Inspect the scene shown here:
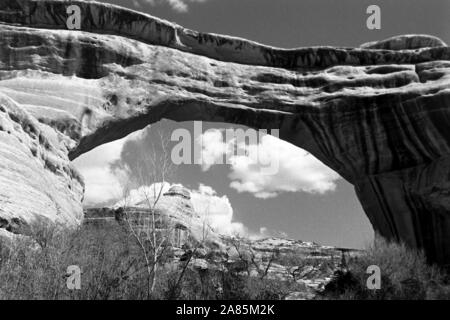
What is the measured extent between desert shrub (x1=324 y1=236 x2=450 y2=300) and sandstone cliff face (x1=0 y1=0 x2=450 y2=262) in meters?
1.40

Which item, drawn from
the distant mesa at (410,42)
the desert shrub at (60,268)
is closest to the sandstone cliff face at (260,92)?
the distant mesa at (410,42)

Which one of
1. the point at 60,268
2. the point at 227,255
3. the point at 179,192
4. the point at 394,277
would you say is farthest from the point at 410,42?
the point at 179,192

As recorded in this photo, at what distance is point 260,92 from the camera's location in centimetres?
2019

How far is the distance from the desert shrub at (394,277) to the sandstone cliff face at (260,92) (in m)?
1.40

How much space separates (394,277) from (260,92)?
7885 mm

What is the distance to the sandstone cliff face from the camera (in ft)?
60.2

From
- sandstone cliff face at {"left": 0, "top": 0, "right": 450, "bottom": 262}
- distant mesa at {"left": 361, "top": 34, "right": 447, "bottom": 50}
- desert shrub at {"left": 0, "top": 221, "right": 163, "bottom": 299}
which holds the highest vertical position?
distant mesa at {"left": 361, "top": 34, "right": 447, "bottom": 50}

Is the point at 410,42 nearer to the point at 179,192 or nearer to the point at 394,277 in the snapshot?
the point at 394,277

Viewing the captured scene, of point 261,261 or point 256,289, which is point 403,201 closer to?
point 261,261

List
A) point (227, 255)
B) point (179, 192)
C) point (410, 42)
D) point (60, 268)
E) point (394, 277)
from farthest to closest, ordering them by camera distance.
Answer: point (179, 192)
point (410, 42)
point (227, 255)
point (394, 277)
point (60, 268)

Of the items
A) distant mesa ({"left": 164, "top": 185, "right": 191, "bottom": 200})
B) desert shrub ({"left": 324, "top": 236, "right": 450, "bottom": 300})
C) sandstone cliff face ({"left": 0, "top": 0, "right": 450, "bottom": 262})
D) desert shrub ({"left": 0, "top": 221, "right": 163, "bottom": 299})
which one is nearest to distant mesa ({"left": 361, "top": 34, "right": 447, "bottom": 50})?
sandstone cliff face ({"left": 0, "top": 0, "right": 450, "bottom": 262})

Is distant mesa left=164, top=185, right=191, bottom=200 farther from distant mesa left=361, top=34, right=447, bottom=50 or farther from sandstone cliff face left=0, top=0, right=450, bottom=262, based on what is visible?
distant mesa left=361, top=34, right=447, bottom=50

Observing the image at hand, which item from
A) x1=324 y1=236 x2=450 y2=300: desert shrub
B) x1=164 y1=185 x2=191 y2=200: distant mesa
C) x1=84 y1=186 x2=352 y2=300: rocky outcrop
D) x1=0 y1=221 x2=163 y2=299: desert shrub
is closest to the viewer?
x1=0 y1=221 x2=163 y2=299: desert shrub
